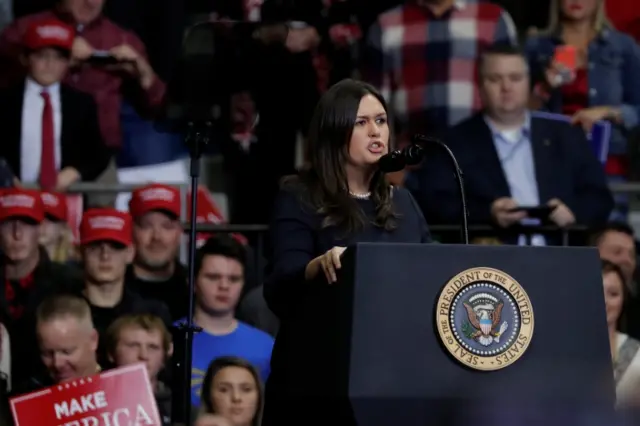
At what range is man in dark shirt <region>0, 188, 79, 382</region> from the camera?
637 centimetres

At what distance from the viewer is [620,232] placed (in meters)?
6.79

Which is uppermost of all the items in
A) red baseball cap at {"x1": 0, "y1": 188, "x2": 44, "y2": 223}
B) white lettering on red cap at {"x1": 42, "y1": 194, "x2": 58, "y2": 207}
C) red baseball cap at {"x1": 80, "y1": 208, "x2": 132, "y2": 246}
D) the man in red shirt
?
the man in red shirt

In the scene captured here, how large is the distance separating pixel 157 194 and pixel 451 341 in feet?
11.5

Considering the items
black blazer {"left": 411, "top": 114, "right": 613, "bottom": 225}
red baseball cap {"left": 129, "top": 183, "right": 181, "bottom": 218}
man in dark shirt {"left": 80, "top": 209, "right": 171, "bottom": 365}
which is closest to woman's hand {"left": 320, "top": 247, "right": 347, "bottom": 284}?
man in dark shirt {"left": 80, "top": 209, "right": 171, "bottom": 365}

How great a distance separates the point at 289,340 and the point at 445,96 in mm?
3668

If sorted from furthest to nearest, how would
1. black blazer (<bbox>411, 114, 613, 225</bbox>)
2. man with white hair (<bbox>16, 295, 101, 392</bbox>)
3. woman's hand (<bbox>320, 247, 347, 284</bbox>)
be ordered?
black blazer (<bbox>411, 114, 613, 225</bbox>), man with white hair (<bbox>16, 295, 101, 392</bbox>), woman's hand (<bbox>320, 247, 347, 284</bbox>)

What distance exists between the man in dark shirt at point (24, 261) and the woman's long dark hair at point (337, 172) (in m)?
2.68

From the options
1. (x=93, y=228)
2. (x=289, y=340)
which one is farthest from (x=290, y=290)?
(x=93, y=228)

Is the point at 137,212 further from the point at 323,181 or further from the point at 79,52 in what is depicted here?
the point at 323,181

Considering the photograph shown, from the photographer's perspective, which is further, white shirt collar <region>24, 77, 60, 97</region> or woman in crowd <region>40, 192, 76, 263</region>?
white shirt collar <region>24, 77, 60, 97</region>

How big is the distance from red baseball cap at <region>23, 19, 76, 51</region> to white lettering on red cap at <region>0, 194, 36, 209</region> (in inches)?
36.9

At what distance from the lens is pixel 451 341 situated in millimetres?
3340

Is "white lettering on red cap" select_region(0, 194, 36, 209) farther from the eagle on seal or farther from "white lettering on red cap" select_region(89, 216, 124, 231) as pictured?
the eagle on seal

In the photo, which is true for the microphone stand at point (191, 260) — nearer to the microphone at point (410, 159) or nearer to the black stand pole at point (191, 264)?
the black stand pole at point (191, 264)
